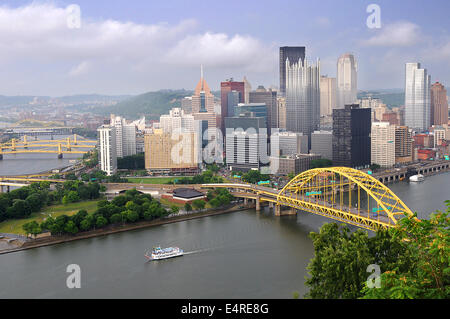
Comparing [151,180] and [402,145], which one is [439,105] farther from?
[151,180]

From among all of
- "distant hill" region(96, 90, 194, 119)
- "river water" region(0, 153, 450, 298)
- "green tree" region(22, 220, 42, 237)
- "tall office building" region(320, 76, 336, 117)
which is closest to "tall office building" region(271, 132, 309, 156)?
"river water" region(0, 153, 450, 298)

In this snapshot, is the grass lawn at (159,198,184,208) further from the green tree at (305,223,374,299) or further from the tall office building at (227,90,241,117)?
the tall office building at (227,90,241,117)

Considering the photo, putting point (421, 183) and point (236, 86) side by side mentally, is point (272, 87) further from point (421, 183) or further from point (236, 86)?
point (421, 183)

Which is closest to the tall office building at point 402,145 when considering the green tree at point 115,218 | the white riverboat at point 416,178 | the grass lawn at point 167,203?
the white riverboat at point 416,178

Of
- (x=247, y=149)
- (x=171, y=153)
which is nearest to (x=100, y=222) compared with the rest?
(x=171, y=153)
